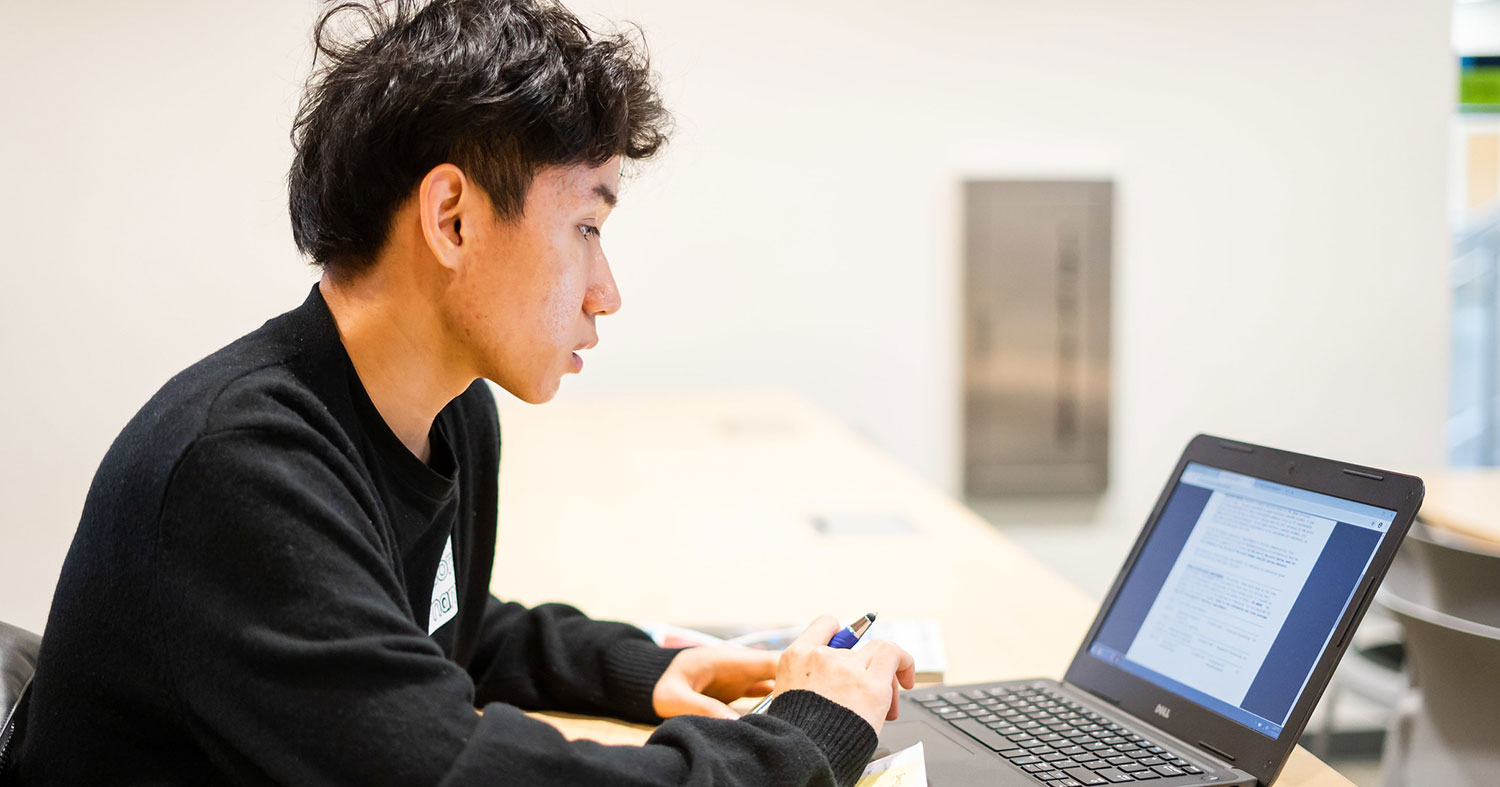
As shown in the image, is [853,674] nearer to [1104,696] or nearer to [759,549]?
[1104,696]

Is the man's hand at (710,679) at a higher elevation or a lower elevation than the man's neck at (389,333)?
lower

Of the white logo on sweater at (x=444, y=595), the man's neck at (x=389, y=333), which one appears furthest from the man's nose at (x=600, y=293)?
the white logo on sweater at (x=444, y=595)

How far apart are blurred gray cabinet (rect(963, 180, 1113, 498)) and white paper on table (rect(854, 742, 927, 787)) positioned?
129 inches

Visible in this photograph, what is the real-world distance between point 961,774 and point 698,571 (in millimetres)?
878

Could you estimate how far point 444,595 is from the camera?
3.81ft

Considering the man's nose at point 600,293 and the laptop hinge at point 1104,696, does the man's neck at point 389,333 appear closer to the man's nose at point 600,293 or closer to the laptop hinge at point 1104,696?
the man's nose at point 600,293

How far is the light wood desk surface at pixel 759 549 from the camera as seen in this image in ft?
4.92

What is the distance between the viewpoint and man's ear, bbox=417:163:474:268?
931 millimetres

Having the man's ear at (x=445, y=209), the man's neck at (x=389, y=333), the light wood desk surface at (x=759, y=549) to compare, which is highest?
the man's ear at (x=445, y=209)

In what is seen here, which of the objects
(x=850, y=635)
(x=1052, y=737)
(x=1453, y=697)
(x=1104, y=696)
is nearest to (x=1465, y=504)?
(x=1453, y=697)

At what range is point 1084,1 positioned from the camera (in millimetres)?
4121

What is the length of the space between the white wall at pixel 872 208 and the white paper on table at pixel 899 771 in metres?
3.10

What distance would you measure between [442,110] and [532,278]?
5.8 inches

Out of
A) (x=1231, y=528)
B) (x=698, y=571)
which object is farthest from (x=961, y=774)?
(x=698, y=571)
